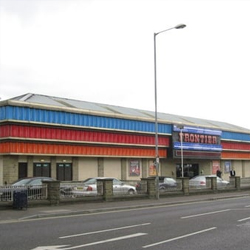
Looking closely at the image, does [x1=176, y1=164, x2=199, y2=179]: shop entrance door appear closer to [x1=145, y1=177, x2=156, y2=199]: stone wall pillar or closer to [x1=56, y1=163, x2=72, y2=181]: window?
[x1=56, y1=163, x2=72, y2=181]: window

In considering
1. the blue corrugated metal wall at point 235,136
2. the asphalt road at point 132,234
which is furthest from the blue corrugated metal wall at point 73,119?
the asphalt road at point 132,234

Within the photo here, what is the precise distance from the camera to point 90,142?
37.2m

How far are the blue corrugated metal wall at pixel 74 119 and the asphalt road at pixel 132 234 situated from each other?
16.8 metres

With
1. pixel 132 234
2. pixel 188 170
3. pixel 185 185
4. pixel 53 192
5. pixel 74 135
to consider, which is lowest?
pixel 132 234

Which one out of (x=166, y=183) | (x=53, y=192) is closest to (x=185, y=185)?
(x=166, y=183)

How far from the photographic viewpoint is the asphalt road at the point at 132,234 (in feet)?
33.5

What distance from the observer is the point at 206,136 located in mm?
49938

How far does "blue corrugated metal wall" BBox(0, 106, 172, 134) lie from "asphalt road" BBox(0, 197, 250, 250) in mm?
16824

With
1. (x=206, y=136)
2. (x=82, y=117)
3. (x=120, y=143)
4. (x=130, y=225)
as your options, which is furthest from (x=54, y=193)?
(x=206, y=136)

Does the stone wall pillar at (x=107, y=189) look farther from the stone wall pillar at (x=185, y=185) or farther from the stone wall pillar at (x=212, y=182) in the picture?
the stone wall pillar at (x=212, y=182)

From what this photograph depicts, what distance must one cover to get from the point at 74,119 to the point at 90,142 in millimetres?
2515

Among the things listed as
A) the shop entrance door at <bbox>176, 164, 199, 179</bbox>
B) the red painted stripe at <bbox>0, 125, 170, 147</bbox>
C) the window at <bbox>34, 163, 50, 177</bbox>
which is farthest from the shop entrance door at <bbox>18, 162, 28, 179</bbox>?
the shop entrance door at <bbox>176, 164, 199, 179</bbox>

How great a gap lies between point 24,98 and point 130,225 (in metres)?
24.9

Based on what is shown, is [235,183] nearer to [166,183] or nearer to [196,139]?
[196,139]
